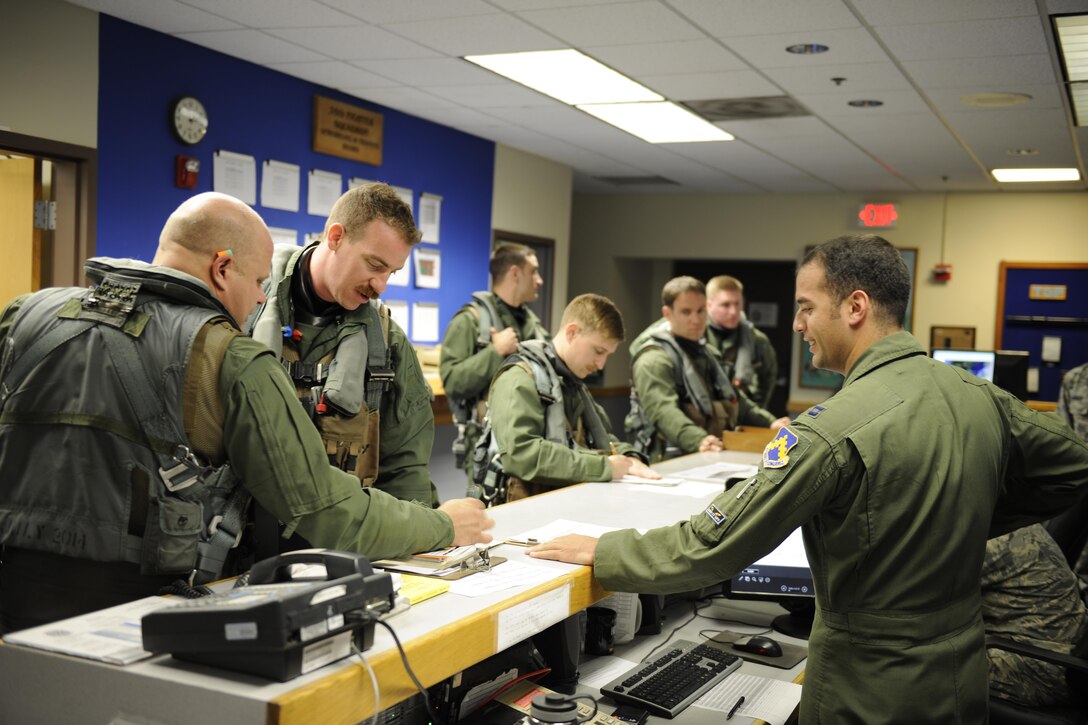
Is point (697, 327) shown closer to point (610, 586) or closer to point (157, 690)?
point (610, 586)

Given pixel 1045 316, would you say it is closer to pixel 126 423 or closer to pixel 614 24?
pixel 614 24

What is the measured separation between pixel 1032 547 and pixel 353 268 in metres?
2.04

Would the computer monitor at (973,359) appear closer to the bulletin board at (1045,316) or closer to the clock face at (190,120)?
the bulletin board at (1045,316)

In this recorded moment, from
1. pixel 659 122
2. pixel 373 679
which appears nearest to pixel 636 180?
pixel 659 122

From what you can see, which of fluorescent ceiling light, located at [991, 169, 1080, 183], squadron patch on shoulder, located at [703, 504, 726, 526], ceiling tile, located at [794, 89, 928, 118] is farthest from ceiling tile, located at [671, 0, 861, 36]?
fluorescent ceiling light, located at [991, 169, 1080, 183]

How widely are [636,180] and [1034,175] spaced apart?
3.61 metres

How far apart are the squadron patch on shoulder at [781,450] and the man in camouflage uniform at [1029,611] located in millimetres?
1207

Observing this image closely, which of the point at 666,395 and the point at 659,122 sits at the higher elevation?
the point at 659,122

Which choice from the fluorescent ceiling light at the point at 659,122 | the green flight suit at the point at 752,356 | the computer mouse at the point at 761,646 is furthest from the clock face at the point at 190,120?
the computer mouse at the point at 761,646

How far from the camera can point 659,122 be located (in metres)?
6.78

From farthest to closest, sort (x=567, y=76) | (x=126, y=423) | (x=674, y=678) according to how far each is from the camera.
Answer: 1. (x=567, y=76)
2. (x=674, y=678)
3. (x=126, y=423)

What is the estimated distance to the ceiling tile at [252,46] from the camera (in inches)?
195

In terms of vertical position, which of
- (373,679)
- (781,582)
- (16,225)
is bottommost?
(781,582)

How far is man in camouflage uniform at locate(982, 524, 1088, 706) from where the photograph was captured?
2727 millimetres
